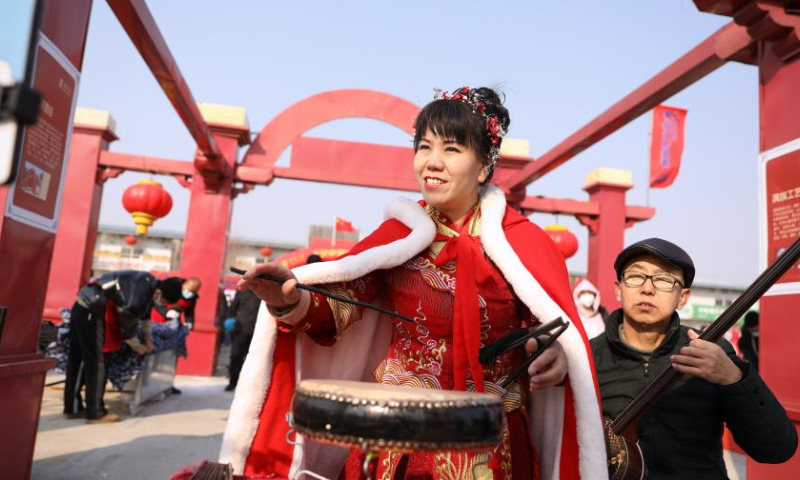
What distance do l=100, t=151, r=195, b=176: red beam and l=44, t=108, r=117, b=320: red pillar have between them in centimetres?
21

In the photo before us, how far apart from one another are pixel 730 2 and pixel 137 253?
33.2m

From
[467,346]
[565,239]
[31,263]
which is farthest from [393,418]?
[565,239]

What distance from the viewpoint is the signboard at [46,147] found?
276cm

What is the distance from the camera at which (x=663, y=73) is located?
5.29 meters

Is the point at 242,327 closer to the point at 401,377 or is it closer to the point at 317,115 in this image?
the point at 317,115

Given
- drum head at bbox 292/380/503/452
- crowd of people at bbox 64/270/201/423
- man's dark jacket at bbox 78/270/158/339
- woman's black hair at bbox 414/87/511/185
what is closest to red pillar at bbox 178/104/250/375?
crowd of people at bbox 64/270/201/423

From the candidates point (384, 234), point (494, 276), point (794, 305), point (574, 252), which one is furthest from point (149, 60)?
point (574, 252)

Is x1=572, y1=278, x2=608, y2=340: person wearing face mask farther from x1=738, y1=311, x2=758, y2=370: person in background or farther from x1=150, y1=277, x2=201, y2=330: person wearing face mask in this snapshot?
x1=150, y1=277, x2=201, y2=330: person wearing face mask

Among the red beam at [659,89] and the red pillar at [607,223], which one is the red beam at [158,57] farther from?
the red pillar at [607,223]

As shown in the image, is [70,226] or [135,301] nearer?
[135,301]

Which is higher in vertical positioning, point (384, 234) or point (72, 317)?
point (384, 234)

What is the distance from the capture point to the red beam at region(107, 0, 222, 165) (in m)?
4.20

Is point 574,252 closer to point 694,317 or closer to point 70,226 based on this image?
point 70,226

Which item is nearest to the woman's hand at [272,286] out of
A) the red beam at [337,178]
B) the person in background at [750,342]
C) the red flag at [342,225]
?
the person in background at [750,342]
